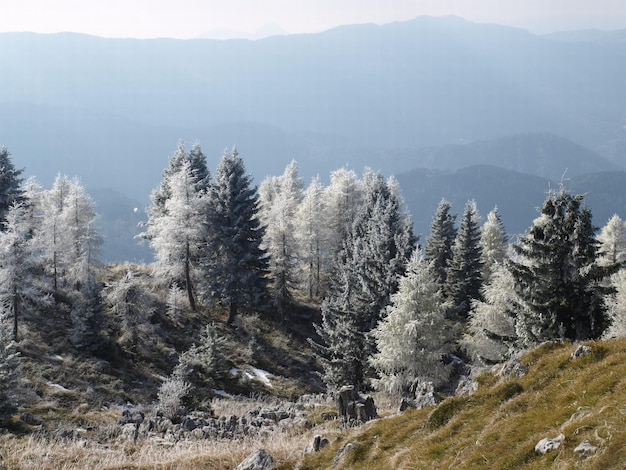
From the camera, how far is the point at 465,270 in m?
55.8

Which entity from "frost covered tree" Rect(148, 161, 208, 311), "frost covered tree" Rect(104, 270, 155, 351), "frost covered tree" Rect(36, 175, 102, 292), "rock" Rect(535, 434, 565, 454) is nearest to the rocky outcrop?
"rock" Rect(535, 434, 565, 454)

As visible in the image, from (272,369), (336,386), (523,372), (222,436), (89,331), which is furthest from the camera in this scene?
(272,369)

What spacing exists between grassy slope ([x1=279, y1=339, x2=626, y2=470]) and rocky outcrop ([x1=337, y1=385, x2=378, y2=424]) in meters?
3.40

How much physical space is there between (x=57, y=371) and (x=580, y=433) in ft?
104

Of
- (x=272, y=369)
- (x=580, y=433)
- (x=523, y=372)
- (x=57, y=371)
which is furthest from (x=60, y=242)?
(x=580, y=433)

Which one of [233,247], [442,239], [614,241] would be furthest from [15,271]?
[614,241]

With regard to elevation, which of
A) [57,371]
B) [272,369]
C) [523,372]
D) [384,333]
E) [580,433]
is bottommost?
[272,369]

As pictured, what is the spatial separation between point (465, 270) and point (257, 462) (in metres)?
48.0

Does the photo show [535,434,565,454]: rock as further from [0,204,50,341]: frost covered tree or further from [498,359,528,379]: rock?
[0,204,50,341]: frost covered tree

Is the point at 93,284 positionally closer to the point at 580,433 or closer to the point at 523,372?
the point at 523,372

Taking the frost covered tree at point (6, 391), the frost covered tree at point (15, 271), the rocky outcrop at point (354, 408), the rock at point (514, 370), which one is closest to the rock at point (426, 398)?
the rock at point (514, 370)

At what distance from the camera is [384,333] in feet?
102

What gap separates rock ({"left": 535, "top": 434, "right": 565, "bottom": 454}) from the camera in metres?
7.54

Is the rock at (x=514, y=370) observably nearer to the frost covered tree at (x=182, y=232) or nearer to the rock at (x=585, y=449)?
the rock at (x=585, y=449)
